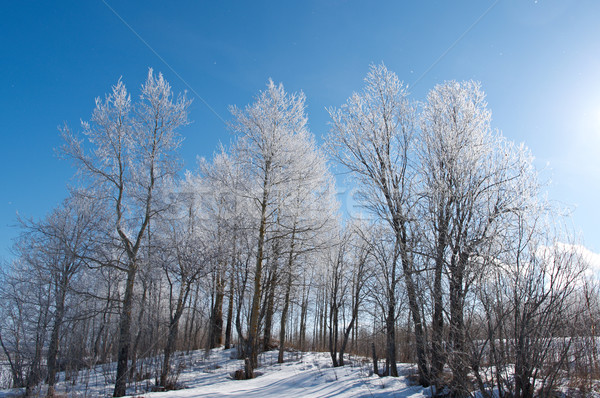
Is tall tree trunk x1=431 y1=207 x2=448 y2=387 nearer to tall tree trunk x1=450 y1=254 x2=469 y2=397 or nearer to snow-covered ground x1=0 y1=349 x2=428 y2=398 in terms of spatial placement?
tall tree trunk x1=450 y1=254 x2=469 y2=397

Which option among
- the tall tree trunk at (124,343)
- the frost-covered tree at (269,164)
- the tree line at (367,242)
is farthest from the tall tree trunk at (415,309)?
the tall tree trunk at (124,343)

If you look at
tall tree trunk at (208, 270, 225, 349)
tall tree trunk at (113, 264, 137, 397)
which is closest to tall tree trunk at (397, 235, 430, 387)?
tall tree trunk at (113, 264, 137, 397)

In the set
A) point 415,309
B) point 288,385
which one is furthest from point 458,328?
point 288,385

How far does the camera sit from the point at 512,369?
4.88 metres

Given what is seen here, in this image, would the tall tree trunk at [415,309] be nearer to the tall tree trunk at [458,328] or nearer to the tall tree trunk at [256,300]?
the tall tree trunk at [458,328]

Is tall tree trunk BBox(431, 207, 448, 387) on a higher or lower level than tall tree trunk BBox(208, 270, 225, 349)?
higher

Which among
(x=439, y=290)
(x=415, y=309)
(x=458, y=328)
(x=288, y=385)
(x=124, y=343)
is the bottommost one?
(x=288, y=385)

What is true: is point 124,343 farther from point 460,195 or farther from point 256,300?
point 460,195

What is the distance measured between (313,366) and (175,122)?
10.9m

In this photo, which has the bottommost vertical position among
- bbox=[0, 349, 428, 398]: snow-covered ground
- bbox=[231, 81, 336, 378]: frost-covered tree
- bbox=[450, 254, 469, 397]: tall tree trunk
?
bbox=[0, 349, 428, 398]: snow-covered ground

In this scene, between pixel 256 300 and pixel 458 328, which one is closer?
pixel 458 328

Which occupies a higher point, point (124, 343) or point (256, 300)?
point (256, 300)

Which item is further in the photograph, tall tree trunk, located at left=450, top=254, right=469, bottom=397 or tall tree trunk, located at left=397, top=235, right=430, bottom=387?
tall tree trunk, located at left=397, top=235, right=430, bottom=387

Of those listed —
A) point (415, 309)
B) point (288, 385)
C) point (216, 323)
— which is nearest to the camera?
point (415, 309)
